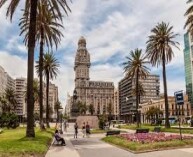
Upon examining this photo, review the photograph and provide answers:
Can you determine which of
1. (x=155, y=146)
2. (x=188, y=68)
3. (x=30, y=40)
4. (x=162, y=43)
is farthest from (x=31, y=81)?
(x=188, y=68)

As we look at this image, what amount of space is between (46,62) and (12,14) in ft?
133

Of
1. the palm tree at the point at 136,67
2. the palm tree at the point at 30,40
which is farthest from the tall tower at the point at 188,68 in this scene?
the palm tree at the point at 30,40

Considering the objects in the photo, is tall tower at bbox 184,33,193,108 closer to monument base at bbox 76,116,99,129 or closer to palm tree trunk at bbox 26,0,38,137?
monument base at bbox 76,116,99,129

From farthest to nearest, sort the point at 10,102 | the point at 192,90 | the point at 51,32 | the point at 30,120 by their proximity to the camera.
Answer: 1. the point at 10,102
2. the point at 192,90
3. the point at 51,32
4. the point at 30,120

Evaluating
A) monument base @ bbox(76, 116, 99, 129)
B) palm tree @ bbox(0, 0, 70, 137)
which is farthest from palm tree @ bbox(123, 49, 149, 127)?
palm tree @ bbox(0, 0, 70, 137)

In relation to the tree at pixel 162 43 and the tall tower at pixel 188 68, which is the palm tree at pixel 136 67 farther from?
the tall tower at pixel 188 68

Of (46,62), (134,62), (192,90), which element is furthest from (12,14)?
(192,90)

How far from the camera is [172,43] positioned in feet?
201

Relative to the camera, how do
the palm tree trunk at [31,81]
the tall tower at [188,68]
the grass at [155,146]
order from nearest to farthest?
the grass at [155,146], the palm tree trunk at [31,81], the tall tower at [188,68]

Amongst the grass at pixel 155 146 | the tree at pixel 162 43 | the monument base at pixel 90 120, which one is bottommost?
the grass at pixel 155 146

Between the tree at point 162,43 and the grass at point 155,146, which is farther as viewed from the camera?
the tree at point 162,43

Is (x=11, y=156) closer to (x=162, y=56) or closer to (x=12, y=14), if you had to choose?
(x=12, y=14)

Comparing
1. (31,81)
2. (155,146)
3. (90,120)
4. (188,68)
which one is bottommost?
(155,146)

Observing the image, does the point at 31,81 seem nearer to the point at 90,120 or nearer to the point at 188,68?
the point at 90,120
